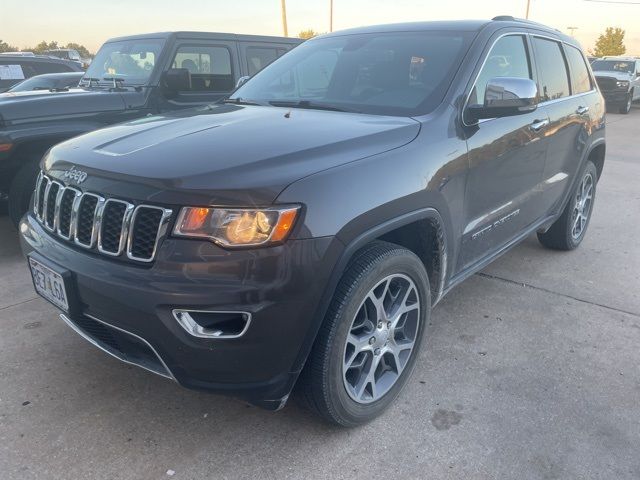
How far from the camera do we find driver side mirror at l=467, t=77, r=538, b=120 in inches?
114

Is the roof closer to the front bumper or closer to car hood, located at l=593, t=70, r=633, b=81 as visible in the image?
the front bumper

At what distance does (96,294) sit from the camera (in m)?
2.17

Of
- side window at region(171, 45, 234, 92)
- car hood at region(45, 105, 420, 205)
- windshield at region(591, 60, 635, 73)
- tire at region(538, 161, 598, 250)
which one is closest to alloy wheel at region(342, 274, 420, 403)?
A: car hood at region(45, 105, 420, 205)

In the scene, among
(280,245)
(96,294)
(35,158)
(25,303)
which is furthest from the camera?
(35,158)

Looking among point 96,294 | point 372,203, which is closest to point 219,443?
point 96,294

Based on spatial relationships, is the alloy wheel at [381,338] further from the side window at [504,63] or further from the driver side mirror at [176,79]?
the driver side mirror at [176,79]

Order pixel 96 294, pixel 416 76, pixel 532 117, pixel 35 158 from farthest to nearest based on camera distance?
pixel 35 158, pixel 532 117, pixel 416 76, pixel 96 294

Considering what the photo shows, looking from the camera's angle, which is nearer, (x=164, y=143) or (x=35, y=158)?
(x=164, y=143)

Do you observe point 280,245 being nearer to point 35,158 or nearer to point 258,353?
point 258,353

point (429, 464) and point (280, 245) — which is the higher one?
point (280, 245)

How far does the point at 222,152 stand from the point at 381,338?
1.11 metres

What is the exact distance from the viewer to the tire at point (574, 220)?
470 cm

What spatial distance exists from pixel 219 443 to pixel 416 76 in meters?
2.14

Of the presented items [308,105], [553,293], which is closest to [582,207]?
[553,293]
